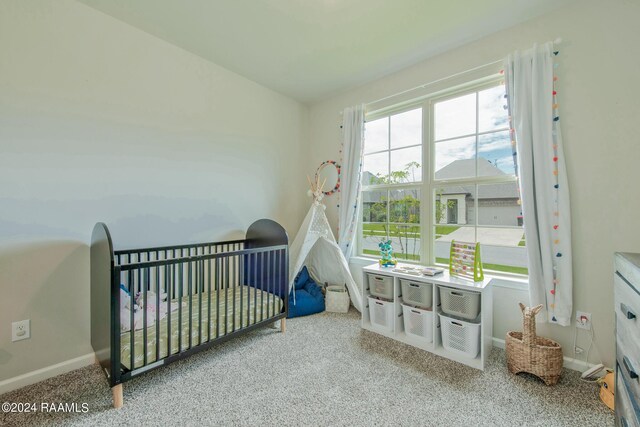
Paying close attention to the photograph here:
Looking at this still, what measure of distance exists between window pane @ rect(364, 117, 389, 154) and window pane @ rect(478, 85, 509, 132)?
0.92 m

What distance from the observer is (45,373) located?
1728mm

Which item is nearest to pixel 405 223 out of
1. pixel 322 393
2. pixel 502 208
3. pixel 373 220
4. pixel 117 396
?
pixel 373 220

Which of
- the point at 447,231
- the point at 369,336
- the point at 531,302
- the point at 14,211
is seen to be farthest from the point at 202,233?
the point at 531,302

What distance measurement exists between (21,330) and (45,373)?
0.32m

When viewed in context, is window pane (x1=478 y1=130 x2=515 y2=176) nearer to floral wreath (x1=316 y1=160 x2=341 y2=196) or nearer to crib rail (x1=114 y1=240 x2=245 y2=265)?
floral wreath (x1=316 y1=160 x2=341 y2=196)

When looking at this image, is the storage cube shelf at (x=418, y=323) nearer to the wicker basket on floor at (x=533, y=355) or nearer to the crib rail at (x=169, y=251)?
the wicker basket on floor at (x=533, y=355)

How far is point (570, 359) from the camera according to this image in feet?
6.04

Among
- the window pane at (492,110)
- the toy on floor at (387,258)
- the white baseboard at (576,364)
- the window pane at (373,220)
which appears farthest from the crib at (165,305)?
the white baseboard at (576,364)

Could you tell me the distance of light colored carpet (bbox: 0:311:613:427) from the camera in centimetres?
139

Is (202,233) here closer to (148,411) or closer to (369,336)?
(148,411)

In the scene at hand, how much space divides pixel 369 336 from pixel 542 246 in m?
1.48

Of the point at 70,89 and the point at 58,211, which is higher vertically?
the point at 70,89

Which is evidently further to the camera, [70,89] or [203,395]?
[70,89]

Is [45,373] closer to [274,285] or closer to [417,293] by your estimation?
[274,285]
